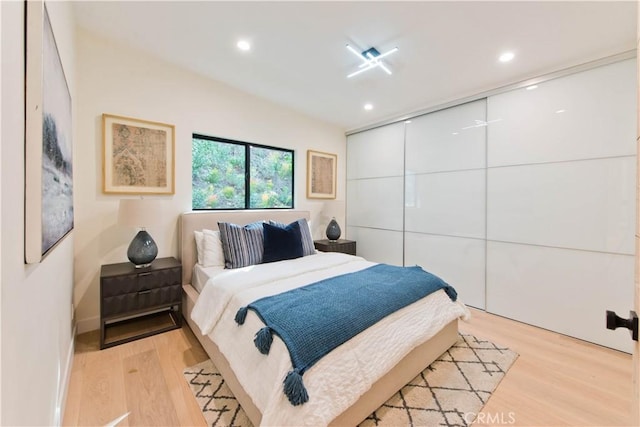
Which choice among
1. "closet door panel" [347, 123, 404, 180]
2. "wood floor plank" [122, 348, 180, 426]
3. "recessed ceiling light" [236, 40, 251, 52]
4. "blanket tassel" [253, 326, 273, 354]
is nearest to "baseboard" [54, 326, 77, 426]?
"wood floor plank" [122, 348, 180, 426]

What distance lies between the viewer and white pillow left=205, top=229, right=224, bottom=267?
2604 mm

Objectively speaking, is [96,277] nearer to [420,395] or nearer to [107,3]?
[107,3]

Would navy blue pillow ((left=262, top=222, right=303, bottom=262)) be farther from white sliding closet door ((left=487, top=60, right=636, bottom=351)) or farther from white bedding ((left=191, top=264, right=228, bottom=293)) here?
white sliding closet door ((left=487, top=60, right=636, bottom=351))

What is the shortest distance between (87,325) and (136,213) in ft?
3.81

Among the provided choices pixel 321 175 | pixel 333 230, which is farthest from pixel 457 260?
pixel 321 175

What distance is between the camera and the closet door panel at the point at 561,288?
2.25 m

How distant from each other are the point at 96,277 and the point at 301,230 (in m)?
2.00

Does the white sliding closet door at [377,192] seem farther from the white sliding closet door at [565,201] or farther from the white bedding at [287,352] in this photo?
the white bedding at [287,352]

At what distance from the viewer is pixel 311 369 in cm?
127

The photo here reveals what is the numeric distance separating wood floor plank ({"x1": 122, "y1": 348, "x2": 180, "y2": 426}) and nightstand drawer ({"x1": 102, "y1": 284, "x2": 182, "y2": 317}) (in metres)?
0.38

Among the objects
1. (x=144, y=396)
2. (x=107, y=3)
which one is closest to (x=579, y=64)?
(x=107, y=3)

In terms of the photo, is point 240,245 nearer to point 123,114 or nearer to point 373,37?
point 123,114

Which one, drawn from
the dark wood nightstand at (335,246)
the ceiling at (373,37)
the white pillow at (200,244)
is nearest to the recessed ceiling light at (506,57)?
the ceiling at (373,37)

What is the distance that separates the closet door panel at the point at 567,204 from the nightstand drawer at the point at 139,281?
3.38 m
